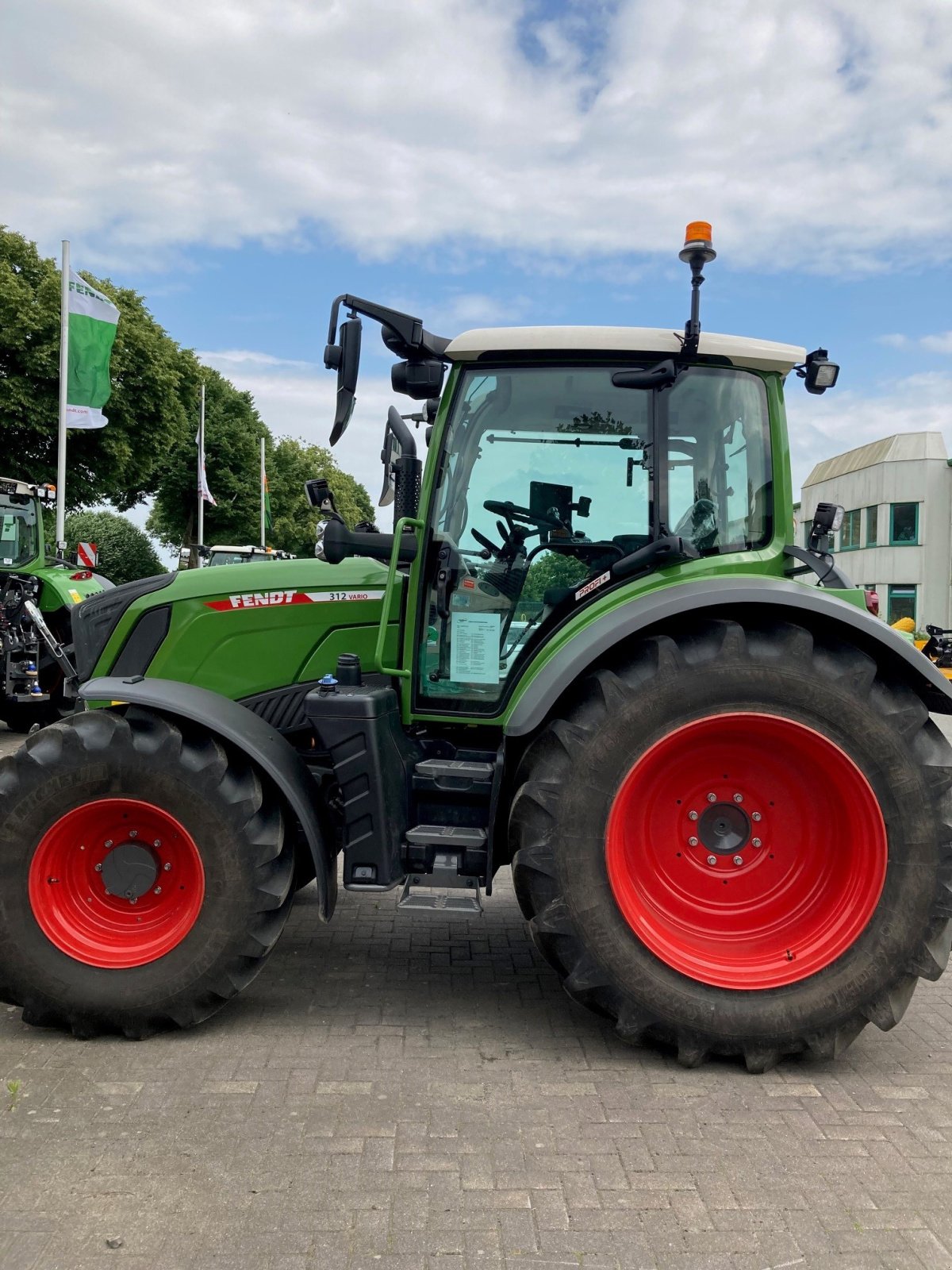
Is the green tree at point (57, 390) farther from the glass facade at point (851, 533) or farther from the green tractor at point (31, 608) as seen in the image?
the glass facade at point (851, 533)

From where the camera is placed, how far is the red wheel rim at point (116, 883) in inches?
138

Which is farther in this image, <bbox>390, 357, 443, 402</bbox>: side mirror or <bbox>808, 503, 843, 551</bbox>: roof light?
<bbox>808, 503, 843, 551</bbox>: roof light

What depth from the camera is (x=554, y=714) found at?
3551 mm

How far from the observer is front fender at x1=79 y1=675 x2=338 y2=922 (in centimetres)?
351

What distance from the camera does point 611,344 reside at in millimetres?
3502

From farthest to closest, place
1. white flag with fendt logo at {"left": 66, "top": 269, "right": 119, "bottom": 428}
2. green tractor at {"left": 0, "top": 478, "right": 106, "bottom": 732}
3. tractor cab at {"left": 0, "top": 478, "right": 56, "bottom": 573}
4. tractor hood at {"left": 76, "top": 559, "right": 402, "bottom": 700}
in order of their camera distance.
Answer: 1. white flag with fendt logo at {"left": 66, "top": 269, "right": 119, "bottom": 428}
2. tractor cab at {"left": 0, "top": 478, "right": 56, "bottom": 573}
3. green tractor at {"left": 0, "top": 478, "right": 106, "bottom": 732}
4. tractor hood at {"left": 76, "top": 559, "right": 402, "bottom": 700}

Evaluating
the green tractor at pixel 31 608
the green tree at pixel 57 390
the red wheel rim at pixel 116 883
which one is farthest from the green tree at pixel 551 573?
the green tree at pixel 57 390

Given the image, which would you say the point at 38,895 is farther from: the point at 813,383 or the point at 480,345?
the point at 813,383

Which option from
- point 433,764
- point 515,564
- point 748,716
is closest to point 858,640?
point 748,716

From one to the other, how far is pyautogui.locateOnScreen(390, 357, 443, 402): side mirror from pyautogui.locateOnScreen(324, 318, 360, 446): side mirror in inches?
10.5

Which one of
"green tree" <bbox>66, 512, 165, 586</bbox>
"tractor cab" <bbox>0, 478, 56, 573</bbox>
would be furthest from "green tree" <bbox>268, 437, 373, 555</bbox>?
"tractor cab" <bbox>0, 478, 56, 573</bbox>

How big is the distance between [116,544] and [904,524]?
3128 cm

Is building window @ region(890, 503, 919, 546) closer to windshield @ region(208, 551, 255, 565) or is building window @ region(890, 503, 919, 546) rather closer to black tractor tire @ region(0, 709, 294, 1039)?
windshield @ region(208, 551, 255, 565)

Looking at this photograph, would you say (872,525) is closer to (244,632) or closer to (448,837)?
(244,632)
